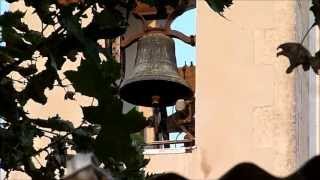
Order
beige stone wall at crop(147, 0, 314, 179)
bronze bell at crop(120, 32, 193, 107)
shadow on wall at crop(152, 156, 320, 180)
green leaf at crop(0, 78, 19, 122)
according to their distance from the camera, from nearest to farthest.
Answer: shadow on wall at crop(152, 156, 320, 180), green leaf at crop(0, 78, 19, 122), bronze bell at crop(120, 32, 193, 107), beige stone wall at crop(147, 0, 314, 179)

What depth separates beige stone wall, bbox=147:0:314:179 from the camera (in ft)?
24.5

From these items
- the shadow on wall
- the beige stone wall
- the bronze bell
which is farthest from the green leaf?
the beige stone wall

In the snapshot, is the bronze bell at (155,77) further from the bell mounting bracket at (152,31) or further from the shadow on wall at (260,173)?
the shadow on wall at (260,173)

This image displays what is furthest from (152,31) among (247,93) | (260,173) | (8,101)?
(260,173)

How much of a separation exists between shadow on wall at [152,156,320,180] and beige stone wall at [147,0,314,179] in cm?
462

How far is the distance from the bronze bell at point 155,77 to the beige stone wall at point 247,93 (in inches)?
12.1

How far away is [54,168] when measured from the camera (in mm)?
4141

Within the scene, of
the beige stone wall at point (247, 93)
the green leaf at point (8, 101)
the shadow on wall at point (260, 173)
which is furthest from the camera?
the beige stone wall at point (247, 93)

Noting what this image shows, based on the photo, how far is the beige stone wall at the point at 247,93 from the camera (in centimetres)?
748

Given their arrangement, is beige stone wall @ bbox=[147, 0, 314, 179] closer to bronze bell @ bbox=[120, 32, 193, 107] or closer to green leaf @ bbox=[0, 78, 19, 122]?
bronze bell @ bbox=[120, 32, 193, 107]

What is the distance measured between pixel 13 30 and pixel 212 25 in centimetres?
401

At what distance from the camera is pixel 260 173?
265 centimetres

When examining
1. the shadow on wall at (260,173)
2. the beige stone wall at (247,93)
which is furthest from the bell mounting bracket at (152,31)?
the shadow on wall at (260,173)

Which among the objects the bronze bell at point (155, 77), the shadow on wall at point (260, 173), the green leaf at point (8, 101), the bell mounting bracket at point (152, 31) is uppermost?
the bell mounting bracket at point (152, 31)
